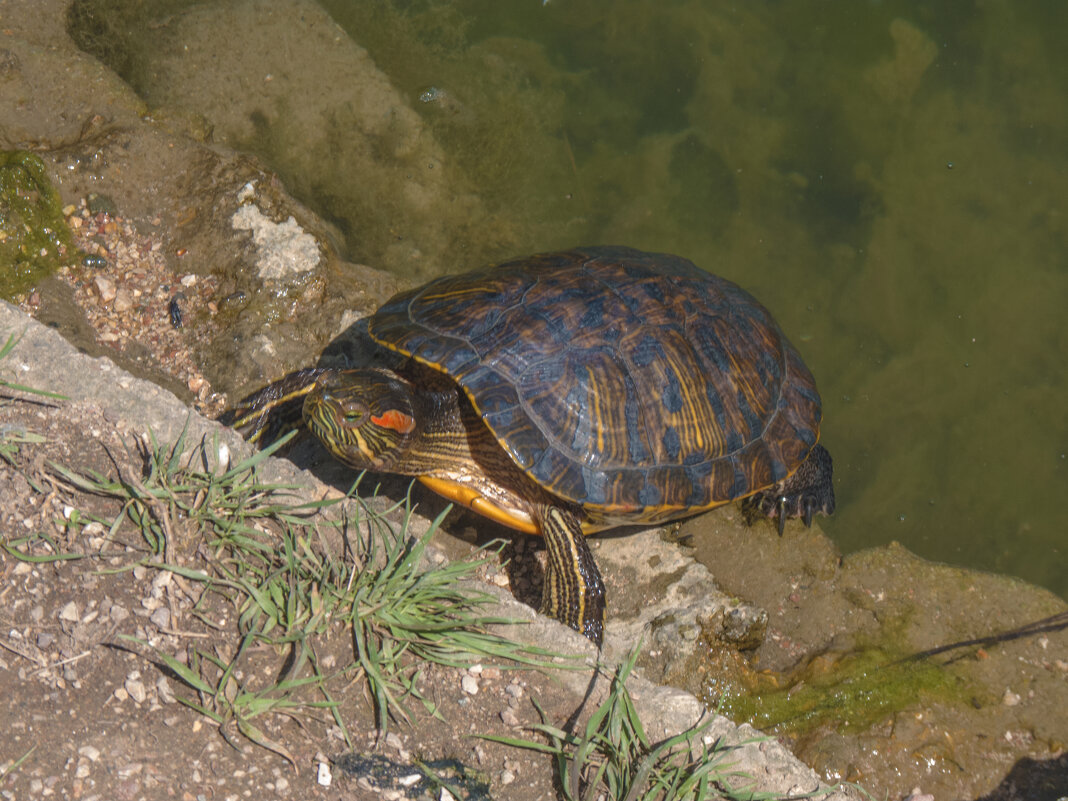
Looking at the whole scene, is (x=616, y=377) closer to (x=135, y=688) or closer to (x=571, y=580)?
(x=571, y=580)

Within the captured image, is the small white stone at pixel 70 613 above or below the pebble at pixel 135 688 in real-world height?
above

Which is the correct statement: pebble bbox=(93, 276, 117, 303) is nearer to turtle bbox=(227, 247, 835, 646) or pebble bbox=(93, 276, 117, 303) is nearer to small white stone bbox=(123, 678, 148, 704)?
turtle bbox=(227, 247, 835, 646)

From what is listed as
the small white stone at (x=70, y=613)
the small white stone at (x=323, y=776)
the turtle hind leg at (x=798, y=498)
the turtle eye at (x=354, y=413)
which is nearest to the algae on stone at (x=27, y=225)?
the turtle eye at (x=354, y=413)

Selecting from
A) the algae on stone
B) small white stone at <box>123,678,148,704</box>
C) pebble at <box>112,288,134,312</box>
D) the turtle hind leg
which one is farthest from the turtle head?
the turtle hind leg

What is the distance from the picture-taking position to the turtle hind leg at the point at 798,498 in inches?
188

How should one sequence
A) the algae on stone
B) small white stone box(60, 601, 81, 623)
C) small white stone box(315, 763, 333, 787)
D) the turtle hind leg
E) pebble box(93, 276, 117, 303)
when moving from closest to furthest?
1. small white stone box(315, 763, 333, 787)
2. small white stone box(60, 601, 81, 623)
3. the algae on stone
4. pebble box(93, 276, 117, 303)
5. the turtle hind leg

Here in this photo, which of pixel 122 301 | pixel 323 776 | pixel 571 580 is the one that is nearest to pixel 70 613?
pixel 323 776

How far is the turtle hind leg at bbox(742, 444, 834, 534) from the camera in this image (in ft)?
15.6

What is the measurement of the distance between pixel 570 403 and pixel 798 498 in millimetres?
1827

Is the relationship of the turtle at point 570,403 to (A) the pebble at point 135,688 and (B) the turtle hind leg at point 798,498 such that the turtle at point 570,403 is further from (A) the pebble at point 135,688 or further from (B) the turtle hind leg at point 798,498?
(A) the pebble at point 135,688

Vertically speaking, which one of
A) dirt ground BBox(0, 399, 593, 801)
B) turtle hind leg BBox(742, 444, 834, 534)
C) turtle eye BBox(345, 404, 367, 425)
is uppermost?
turtle eye BBox(345, 404, 367, 425)

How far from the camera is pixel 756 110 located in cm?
608

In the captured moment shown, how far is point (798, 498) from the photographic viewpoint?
478 cm

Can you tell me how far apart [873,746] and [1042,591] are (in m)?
1.70
